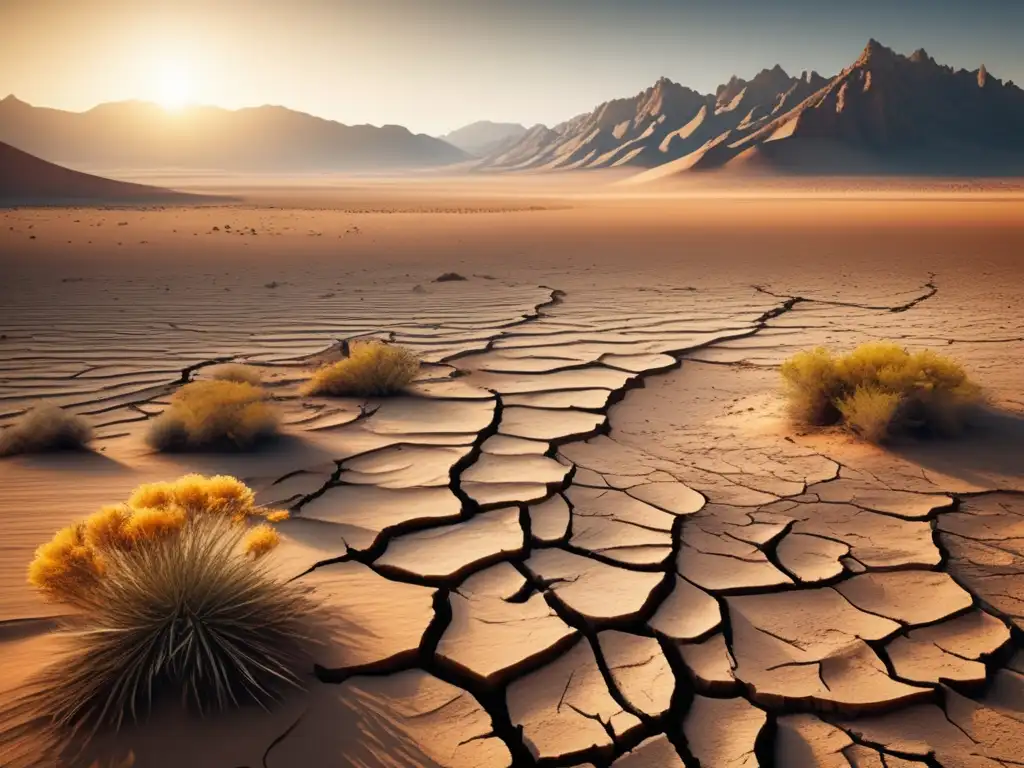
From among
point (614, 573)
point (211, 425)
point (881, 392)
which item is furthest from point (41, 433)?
point (881, 392)

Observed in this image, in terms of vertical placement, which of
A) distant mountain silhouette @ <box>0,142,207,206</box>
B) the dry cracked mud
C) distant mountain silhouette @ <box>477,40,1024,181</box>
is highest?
distant mountain silhouette @ <box>477,40,1024,181</box>

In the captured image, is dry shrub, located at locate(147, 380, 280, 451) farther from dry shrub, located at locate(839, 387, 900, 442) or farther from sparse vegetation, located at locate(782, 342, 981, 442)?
dry shrub, located at locate(839, 387, 900, 442)

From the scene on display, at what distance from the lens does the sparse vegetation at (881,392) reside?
4367mm

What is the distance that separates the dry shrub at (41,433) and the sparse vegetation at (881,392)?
4.12 metres

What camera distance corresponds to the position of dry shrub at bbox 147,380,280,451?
4.13 meters

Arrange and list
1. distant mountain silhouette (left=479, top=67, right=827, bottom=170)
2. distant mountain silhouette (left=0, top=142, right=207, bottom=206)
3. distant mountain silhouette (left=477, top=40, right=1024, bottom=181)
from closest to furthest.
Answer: distant mountain silhouette (left=0, top=142, right=207, bottom=206) → distant mountain silhouette (left=477, top=40, right=1024, bottom=181) → distant mountain silhouette (left=479, top=67, right=827, bottom=170)

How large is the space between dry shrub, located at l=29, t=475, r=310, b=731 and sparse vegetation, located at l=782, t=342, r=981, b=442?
331 cm

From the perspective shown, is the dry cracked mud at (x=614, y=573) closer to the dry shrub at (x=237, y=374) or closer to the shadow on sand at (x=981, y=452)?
the shadow on sand at (x=981, y=452)

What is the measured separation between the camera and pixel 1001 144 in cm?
7769

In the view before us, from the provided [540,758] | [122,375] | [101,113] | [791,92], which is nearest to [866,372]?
[540,758]

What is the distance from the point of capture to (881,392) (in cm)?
451

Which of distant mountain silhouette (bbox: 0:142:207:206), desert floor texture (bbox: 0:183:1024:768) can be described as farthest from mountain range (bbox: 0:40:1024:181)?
desert floor texture (bbox: 0:183:1024:768)

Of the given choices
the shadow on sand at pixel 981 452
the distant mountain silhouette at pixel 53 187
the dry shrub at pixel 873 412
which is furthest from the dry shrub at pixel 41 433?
the distant mountain silhouette at pixel 53 187

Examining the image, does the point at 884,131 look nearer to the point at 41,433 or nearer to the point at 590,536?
the point at 590,536
